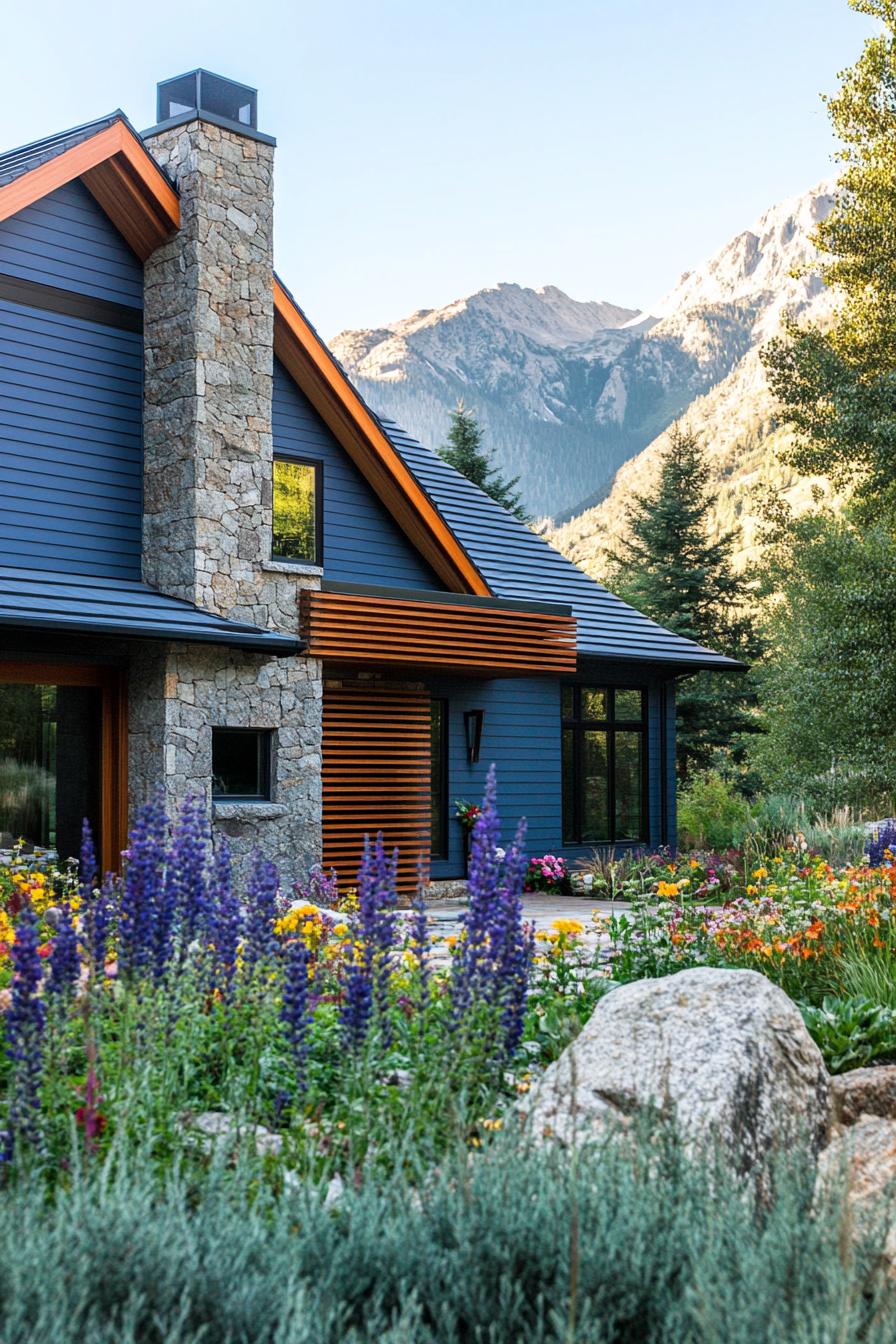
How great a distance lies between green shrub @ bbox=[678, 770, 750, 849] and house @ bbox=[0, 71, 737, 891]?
5.50 m

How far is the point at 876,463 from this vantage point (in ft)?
65.1

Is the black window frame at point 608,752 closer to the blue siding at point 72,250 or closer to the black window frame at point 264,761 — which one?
the black window frame at point 264,761

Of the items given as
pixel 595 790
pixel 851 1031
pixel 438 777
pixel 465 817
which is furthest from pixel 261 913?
pixel 595 790

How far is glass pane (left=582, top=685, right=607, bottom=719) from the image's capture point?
1656 cm

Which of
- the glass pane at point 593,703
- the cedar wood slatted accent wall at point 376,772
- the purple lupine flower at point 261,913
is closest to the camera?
the purple lupine flower at point 261,913

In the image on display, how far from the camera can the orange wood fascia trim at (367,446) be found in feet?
40.8

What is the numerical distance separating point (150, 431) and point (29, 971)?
8.95 m

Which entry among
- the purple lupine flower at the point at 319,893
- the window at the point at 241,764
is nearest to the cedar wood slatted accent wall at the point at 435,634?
the window at the point at 241,764

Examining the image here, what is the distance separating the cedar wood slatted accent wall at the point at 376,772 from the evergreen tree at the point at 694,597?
615 inches

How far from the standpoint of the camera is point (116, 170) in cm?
1091

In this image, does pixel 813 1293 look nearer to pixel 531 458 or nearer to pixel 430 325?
pixel 531 458

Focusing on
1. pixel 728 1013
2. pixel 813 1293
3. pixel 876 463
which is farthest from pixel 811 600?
pixel 813 1293

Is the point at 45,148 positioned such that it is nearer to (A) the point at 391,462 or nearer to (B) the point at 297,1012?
(A) the point at 391,462

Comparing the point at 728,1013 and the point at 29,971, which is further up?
the point at 29,971
